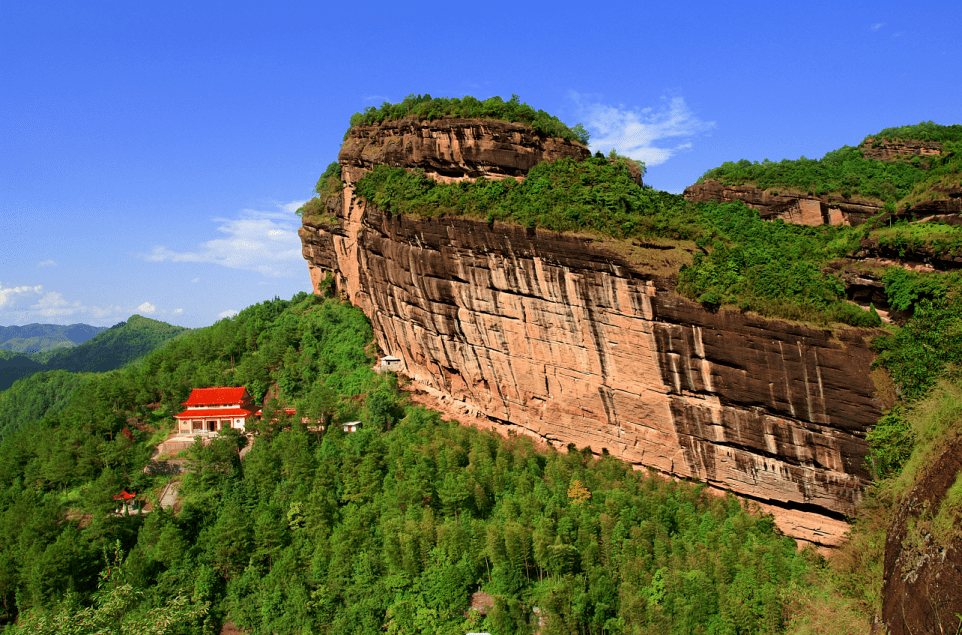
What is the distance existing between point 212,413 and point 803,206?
3965cm

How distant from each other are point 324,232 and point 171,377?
49.9ft

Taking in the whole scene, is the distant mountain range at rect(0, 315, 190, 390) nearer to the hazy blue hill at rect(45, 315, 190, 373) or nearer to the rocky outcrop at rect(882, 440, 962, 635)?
the hazy blue hill at rect(45, 315, 190, 373)

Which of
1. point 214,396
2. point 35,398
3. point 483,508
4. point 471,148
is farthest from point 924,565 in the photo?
point 35,398

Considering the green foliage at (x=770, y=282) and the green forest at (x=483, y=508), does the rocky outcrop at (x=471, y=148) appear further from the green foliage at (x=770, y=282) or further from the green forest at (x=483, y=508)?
the green foliage at (x=770, y=282)

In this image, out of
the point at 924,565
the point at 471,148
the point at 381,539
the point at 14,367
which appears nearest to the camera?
the point at 924,565

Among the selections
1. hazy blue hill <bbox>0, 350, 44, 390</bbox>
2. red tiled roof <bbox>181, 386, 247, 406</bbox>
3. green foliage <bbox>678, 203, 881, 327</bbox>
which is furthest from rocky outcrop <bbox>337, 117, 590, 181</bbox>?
hazy blue hill <bbox>0, 350, 44, 390</bbox>

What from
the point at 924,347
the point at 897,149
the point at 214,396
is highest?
the point at 897,149

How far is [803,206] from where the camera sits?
127 feet

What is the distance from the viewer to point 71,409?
38.1 meters

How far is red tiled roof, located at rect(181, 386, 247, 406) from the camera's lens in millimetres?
35438

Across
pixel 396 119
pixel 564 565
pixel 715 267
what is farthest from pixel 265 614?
pixel 396 119

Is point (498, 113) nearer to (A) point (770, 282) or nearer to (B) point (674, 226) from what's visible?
(B) point (674, 226)

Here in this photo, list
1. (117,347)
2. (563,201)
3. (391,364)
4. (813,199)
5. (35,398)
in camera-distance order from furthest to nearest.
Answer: (117,347)
(35,398)
(813,199)
(391,364)
(563,201)

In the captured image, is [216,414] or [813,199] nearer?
[216,414]
